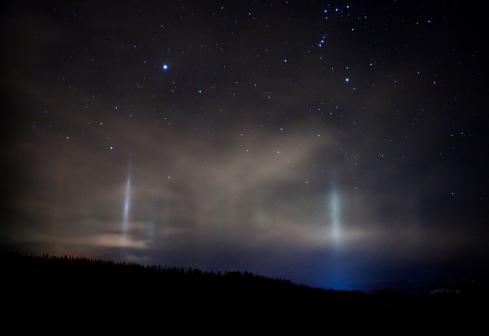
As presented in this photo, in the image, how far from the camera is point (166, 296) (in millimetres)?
8266

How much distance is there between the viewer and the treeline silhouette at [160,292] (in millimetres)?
7426

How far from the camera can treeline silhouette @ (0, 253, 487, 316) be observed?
7426mm

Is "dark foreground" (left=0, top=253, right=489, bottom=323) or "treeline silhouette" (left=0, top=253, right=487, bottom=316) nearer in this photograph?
"dark foreground" (left=0, top=253, right=489, bottom=323)

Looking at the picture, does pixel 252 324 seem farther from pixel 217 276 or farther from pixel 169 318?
pixel 217 276

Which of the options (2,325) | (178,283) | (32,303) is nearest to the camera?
(2,325)

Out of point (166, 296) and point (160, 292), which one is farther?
point (160, 292)

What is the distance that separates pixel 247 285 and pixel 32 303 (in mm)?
6395

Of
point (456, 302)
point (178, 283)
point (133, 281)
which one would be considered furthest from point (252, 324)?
point (456, 302)

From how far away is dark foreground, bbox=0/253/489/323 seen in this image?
23.2ft

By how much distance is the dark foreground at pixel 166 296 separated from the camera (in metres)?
7.08

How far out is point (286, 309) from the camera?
882cm

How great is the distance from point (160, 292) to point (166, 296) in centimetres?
33

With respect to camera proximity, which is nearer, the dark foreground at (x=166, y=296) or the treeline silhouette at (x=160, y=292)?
the dark foreground at (x=166, y=296)

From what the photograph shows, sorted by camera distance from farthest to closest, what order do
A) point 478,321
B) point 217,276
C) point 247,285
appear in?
point 217,276 < point 247,285 < point 478,321
